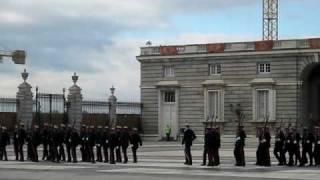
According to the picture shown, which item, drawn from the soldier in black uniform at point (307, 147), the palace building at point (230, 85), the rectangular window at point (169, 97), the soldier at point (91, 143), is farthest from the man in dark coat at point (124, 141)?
the rectangular window at point (169, 97)

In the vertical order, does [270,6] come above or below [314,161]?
above

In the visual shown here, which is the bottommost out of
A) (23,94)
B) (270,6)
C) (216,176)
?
(216,176)

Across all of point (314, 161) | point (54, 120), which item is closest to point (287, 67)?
point (54, 120)

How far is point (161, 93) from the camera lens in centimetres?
7144

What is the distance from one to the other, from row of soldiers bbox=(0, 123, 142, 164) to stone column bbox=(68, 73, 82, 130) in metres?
28.0

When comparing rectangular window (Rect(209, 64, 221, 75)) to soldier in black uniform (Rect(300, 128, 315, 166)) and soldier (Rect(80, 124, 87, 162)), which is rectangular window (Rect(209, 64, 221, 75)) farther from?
soldier in black uniform (Rect(300, 128, 315, 166))

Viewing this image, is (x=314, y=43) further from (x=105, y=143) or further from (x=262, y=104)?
(x=105, y=143)

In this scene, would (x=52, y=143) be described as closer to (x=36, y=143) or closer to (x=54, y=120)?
(x=36, y=143)

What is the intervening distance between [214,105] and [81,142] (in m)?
36.9

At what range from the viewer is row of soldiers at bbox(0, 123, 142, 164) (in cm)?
3169

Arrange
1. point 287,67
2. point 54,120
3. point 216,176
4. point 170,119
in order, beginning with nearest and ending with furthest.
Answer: point 216,176 → point 54,120 → point 287,67 → point 170,119

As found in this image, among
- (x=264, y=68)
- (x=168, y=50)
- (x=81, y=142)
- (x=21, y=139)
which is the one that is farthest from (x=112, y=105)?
(x=81, y=142)

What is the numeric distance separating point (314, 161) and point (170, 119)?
40.5 m

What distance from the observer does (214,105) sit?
225 ft
